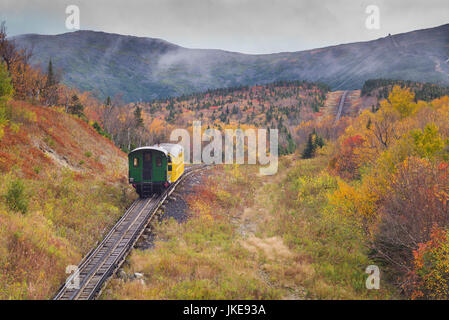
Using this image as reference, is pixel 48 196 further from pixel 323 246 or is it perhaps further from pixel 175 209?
pixel 323 246

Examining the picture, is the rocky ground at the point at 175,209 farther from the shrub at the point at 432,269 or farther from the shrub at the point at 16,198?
the shrub at the point at 432,269

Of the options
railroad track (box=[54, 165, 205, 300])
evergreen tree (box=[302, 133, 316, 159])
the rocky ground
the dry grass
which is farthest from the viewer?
evergreen tree (box=[302, 133, 316, 159])

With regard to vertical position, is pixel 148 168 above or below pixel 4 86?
below

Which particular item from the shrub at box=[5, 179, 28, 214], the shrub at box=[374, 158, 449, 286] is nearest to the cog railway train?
the shrub at box=[5, 179, 28, 214]

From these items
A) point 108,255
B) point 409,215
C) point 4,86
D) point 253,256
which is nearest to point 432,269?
point 409,215

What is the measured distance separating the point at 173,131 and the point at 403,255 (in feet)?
246

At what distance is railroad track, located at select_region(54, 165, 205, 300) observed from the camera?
34.3 ft

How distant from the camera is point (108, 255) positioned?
13.3m

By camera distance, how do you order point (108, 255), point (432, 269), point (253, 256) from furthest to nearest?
point (253, 256) < point (108, 255) < point (432, 269)

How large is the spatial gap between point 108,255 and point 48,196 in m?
6.94

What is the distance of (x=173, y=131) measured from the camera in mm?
82875

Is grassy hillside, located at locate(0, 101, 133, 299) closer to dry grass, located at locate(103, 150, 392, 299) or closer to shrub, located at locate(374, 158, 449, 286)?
dry grass, located at locate(103, 150, 392, 299)

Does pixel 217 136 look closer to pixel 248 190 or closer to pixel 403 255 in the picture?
pixel 248 190
